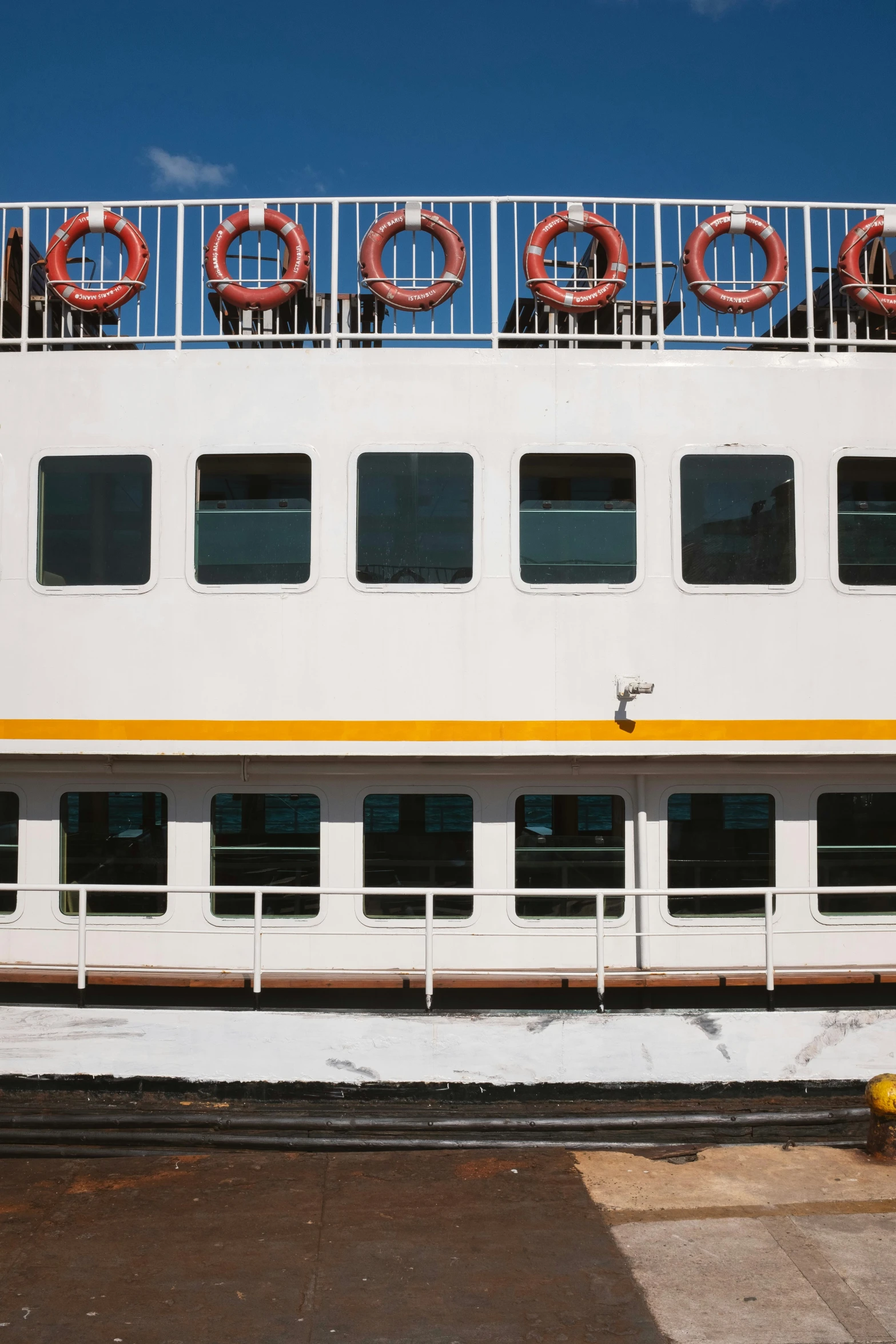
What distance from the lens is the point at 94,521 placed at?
8.86m

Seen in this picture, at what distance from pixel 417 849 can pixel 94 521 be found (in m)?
3.98

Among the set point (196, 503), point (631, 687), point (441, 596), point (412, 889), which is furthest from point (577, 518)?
point (412, 889)

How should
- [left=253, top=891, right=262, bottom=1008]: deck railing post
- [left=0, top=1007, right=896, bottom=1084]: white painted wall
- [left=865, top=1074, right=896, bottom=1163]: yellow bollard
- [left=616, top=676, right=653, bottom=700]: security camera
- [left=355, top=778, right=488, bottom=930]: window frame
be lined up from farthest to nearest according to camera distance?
[left=355, top=778, right=488, bottom=930]: window frame → [left=616, top=676, right=653, bottom=700]: security camera → [left=253, top=891, right=262, bottom=1008]: deck railing post → [left=0, top=1007, right=896, bottom=1084]: white painted wall → [left=865, top=1074, right=896, bottom=1163]: yellow bollard

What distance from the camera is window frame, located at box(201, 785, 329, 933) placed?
862cm

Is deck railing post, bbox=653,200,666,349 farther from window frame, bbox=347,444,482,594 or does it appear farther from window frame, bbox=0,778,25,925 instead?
window frame, bbox=0,778,25,925

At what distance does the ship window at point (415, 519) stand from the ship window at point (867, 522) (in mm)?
3255

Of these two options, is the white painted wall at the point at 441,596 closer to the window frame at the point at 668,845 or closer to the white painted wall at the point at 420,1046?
the window frame at the point at 668,845

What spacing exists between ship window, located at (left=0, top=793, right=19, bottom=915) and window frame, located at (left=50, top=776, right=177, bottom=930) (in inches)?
14.1

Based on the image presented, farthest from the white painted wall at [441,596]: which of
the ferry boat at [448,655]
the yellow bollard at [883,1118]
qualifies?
the yellow bollard at [883,1118]

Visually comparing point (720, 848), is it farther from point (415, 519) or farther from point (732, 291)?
point (732, 291)

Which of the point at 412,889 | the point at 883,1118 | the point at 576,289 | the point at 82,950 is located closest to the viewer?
the point at 883,1118

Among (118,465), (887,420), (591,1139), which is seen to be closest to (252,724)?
(118,465)

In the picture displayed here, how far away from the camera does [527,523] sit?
28.7 feet

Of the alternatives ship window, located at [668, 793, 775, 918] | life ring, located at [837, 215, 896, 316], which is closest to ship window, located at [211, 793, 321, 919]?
ship window, located at [668, 793, 775, 918]
